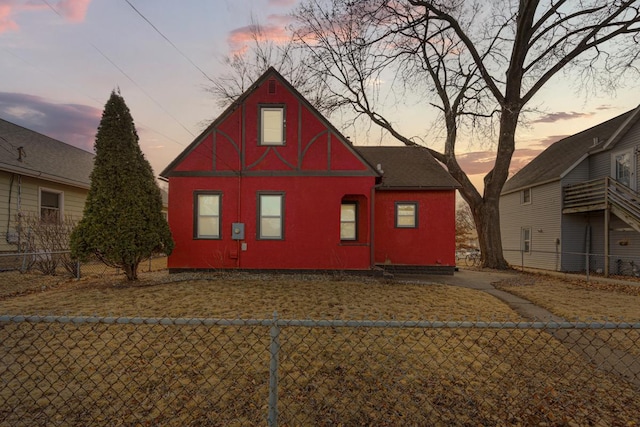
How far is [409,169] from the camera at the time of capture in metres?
16.2

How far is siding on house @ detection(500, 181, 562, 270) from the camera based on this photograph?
67.9 feet

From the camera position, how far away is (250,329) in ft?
18.1

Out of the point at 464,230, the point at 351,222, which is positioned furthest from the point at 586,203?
the point at 464,230

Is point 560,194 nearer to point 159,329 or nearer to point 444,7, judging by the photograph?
point 444,7

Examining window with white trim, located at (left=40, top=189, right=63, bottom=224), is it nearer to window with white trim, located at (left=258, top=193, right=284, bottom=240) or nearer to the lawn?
window with white trim, located at (left=258, top=193, right=284, bottom=240)

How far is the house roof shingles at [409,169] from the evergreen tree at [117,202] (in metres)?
7.37

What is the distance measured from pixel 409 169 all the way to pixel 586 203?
10.0 m

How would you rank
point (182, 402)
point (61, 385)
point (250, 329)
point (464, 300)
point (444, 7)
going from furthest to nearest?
point (444, 7) < point (464, 300) < point (250, 329) < point (61, 385) < point (182, 402)

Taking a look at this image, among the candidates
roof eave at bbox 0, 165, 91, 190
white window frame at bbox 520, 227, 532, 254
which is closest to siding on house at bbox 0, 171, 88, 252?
roof eave at bbox 0, 165, 91, 190

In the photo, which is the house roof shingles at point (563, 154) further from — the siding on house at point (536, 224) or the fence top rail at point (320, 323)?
the fence top rail at point (320, 323)

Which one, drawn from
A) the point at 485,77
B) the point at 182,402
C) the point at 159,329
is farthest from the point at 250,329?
the point at 485,77

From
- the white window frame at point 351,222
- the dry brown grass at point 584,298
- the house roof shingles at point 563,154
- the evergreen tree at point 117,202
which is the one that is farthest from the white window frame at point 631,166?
the evergreen tree at point 117,202

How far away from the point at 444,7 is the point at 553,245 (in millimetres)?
14754

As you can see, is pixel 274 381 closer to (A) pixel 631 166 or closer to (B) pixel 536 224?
(A) pixel 631 166
